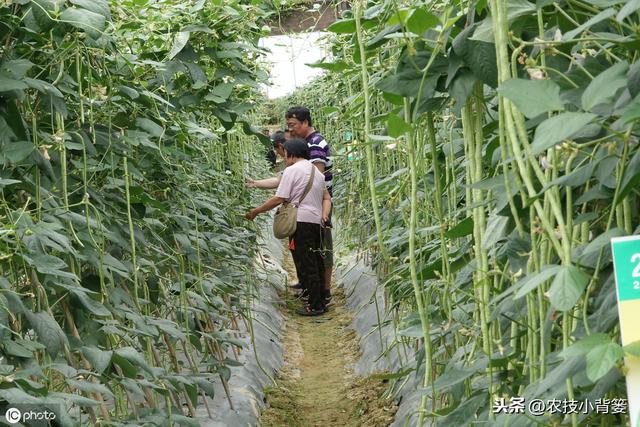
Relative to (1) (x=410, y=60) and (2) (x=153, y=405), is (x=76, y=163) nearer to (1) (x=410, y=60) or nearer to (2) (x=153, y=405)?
(2) (x=153, y=405)

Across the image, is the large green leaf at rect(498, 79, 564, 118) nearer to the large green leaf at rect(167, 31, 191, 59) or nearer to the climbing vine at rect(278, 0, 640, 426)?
the climbing vine at rect(278, 0, 640, 426)

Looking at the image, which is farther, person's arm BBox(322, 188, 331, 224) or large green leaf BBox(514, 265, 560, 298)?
person's arm BBox(322, 188, 331, 224)

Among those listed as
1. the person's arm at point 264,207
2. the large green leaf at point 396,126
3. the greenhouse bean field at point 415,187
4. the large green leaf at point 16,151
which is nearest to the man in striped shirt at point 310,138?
the person's arm at point 264,207

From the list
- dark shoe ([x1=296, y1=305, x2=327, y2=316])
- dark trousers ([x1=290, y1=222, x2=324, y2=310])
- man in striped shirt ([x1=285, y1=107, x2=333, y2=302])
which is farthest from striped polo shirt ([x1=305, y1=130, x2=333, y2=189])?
dark shoe ([x1=296, y1=305, x2=327, y2=316])

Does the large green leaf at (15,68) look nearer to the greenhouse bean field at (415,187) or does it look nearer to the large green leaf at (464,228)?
the greenhouse bean field at (415,187)

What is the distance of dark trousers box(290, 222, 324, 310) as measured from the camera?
5.25m

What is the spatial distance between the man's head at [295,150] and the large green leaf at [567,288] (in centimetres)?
411

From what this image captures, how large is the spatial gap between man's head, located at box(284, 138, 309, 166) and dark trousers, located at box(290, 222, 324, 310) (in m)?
0.38

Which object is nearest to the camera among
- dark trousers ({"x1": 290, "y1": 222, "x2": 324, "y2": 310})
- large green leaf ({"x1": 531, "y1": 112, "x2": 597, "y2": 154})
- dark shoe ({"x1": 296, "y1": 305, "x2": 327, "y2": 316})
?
large green leaf ({"x1": 531, "y1": 112, "x2": 597, "y2": 154})

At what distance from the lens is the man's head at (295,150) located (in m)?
5.02

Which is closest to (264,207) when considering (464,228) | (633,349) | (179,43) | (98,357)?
(179,43)

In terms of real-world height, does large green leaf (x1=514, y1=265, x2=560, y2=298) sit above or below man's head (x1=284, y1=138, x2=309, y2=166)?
above

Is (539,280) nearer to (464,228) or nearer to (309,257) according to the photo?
(464,228)

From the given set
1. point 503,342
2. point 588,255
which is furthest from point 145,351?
point 588,255
